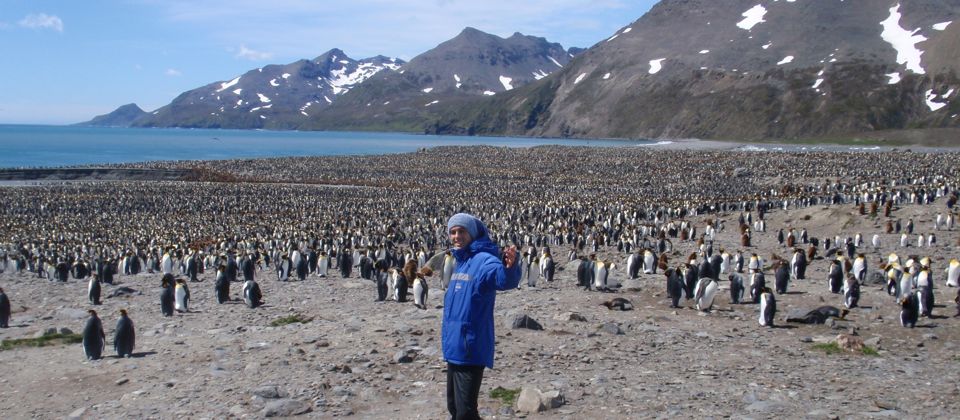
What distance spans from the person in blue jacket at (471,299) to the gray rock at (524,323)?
6380 millimetres

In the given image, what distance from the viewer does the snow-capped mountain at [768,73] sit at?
123m

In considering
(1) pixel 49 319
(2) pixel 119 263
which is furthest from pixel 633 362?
Result: (2) pixel 119 263

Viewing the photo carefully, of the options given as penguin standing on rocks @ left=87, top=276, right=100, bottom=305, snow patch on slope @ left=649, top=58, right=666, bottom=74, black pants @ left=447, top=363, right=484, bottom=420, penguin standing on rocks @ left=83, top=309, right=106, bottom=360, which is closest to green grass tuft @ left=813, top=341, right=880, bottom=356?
black pants @ left=447, top=363, right=484, bottom=420

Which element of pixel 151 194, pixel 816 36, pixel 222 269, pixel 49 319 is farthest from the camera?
pixel 816 36

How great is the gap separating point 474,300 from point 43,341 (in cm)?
1038

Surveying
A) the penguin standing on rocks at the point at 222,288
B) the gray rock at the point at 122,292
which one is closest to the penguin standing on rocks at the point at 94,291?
the gray rock at the point at 122,292

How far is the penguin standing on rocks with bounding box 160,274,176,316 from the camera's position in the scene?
48.8 ft

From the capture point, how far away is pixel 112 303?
56.1 ft

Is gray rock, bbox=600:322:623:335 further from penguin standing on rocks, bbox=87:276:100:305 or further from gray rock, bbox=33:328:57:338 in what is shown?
penguin standing on rocks, bbox=87:276:100:305

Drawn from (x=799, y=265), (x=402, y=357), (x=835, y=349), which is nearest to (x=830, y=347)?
(x=835, y=349)

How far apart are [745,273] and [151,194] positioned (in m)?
40.9

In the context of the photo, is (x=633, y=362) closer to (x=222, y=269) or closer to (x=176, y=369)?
(x=176, y=369)

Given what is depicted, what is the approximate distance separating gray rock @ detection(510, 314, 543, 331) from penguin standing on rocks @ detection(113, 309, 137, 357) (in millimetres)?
5565

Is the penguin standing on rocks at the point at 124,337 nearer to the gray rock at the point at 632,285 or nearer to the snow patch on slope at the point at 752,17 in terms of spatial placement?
the gray rock at the point at 632,285
